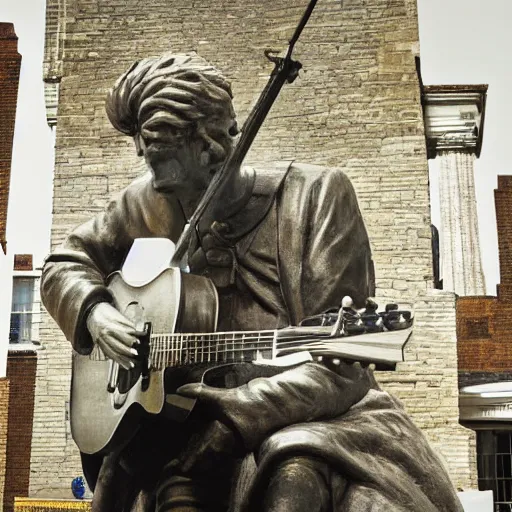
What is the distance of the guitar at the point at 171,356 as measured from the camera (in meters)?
2.43

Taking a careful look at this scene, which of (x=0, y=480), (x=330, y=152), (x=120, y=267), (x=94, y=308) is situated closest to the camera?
(x=94, y=308)

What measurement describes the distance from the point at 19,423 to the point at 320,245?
6714 mm

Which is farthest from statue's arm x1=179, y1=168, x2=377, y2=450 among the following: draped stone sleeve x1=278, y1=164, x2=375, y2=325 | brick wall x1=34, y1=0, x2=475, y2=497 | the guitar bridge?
brick wall x1=34, y1=0, x2=475, y2=497

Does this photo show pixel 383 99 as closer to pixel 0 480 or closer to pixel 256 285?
pixel 0 480

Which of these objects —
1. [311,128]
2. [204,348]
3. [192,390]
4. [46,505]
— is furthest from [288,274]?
[311,128]

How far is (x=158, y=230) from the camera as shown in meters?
2.80

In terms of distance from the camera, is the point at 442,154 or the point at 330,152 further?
the point at 442,154

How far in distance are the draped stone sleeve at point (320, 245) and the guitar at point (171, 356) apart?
0.18m

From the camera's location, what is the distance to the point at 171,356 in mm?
2463

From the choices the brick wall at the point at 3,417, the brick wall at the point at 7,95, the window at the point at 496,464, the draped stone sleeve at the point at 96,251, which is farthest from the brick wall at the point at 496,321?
the draped stone sleeve at the point at 96,251

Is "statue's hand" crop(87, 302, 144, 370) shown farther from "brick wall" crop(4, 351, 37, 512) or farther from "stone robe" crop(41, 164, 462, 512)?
"brick wall" crop(4, 351, 37, 512)

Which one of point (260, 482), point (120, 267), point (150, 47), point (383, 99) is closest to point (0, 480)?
point (150, 47)

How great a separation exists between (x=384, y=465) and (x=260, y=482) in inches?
10.4

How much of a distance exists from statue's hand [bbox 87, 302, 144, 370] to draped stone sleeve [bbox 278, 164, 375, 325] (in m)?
0.37
